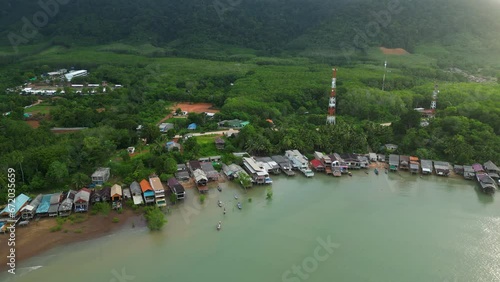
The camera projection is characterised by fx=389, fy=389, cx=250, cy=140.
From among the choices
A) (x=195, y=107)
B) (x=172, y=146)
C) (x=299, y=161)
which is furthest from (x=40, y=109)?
(x=299, y=161)

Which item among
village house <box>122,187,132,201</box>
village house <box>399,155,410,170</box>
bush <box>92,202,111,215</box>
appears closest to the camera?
bush <box>92,202,111,215</box>

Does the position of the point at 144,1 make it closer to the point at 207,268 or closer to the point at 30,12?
the point at 30,12

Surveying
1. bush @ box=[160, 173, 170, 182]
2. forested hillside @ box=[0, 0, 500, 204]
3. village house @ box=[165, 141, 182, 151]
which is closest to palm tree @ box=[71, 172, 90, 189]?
forested hillside @ box=[0, 0, 500, 204]

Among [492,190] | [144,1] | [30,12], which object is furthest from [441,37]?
[30,12]

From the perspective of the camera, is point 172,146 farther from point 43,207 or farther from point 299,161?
point 43,207

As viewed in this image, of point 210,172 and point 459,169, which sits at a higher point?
point 210,172

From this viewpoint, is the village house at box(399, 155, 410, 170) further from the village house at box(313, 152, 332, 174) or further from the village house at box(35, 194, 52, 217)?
the village house at box(35, 194, 52, 217)
